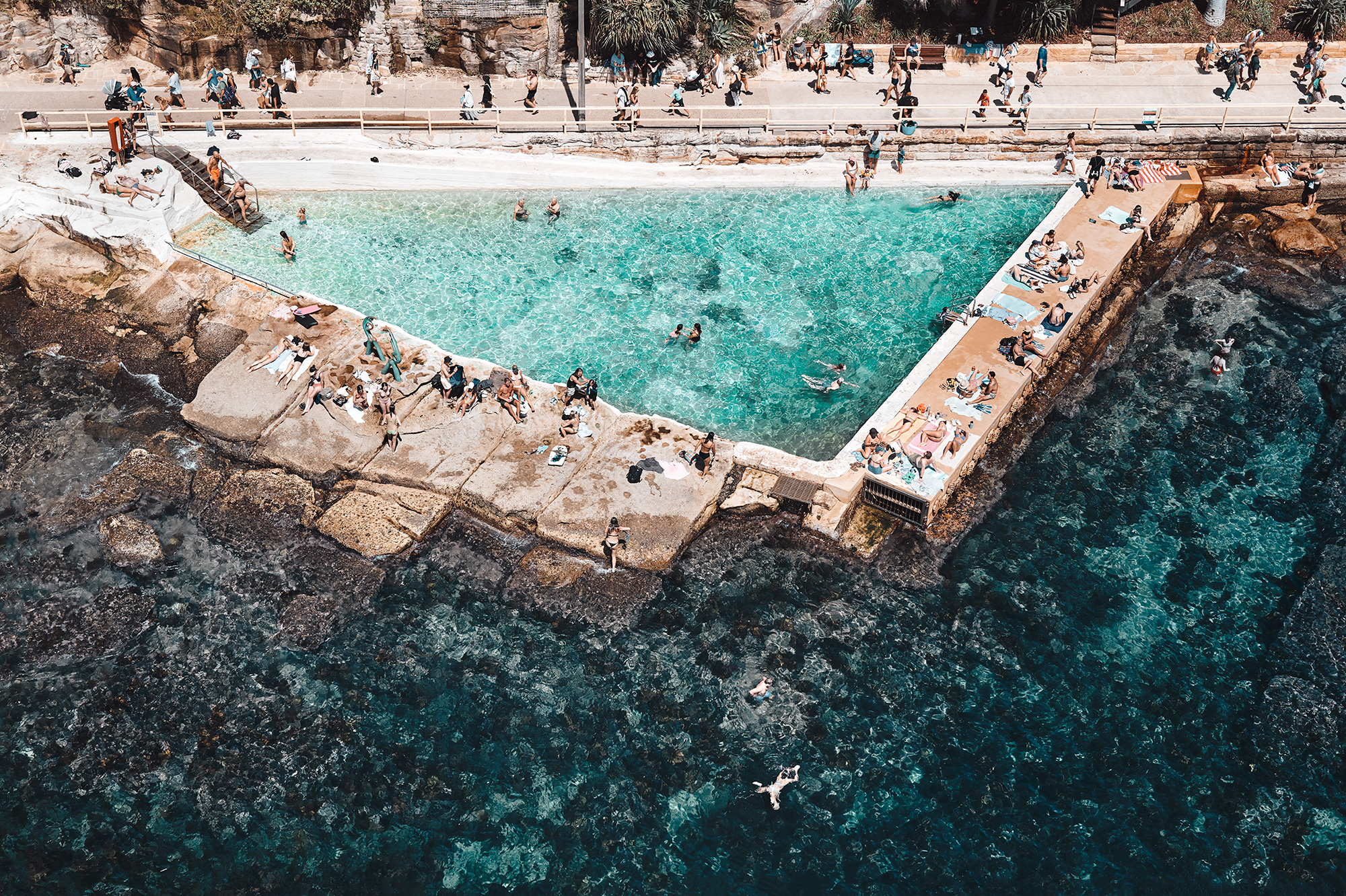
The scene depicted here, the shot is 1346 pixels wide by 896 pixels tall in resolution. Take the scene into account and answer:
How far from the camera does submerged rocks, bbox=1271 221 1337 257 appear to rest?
35344 millimetres

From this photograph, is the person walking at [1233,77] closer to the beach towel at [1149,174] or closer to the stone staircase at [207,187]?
the beach towel at [1149,174]

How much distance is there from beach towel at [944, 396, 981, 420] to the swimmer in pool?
1079 centimetres

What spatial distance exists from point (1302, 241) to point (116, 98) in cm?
3923

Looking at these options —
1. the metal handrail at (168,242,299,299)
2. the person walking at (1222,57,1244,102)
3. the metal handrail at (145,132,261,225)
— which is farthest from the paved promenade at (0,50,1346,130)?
the metal handrail at (168,242,299,299)

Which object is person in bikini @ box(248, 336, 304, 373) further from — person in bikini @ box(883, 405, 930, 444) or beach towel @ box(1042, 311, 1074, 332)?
beach towel @ box(1042, 311, 1074, 332)

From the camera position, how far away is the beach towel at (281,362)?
2912 cm

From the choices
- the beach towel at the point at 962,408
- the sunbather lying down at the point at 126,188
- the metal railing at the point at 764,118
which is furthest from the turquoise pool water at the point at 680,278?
the metal railing at the point at 764,118

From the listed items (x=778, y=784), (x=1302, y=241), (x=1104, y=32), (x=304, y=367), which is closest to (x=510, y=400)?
(x=304, y=367)

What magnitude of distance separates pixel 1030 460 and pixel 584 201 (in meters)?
16.7

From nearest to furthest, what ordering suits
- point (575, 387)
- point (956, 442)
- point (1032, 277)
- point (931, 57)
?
point (956, 442) < point (575, 387) < point (1032, 277) < point (931, 57)

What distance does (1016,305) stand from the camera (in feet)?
104

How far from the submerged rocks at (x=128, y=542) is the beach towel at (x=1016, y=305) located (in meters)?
23.4

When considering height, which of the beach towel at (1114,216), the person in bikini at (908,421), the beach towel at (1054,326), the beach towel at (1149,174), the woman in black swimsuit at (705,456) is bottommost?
the woman in black swimsuit at (705,456)

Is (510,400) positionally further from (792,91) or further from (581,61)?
(792,91)
